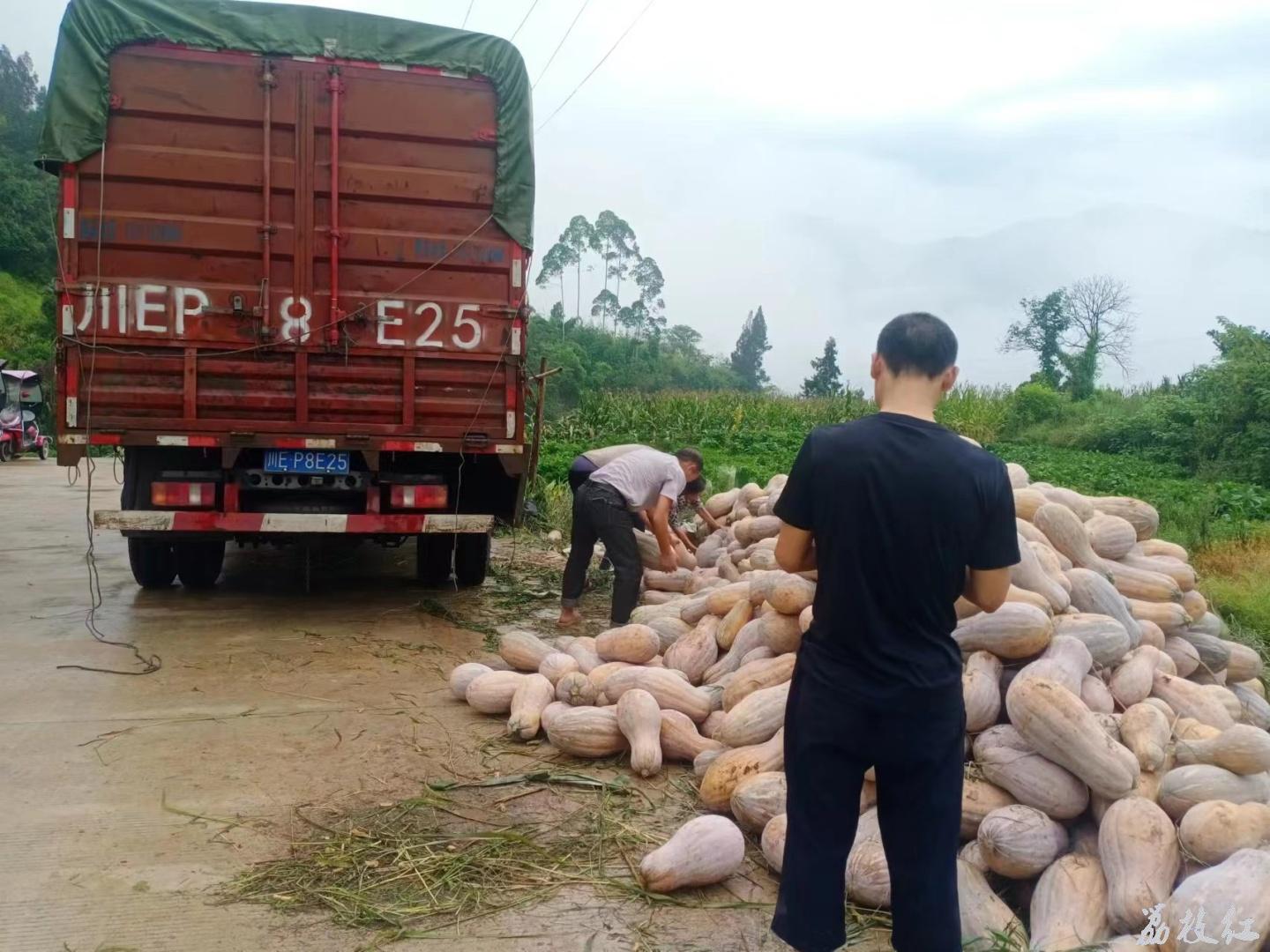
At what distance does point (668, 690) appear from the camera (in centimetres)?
483

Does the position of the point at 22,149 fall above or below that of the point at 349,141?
above

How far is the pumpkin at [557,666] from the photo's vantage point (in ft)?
17.6

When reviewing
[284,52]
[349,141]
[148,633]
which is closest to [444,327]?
[349,141]

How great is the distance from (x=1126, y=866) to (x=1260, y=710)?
2257 mm

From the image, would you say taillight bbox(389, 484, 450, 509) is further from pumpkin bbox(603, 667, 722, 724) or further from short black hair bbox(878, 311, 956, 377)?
short black hair bbox(878, 311, 956, 377)

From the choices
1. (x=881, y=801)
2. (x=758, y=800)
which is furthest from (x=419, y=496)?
(x=881, y=801)

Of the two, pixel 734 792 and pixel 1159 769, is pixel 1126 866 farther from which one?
pixel 734 792

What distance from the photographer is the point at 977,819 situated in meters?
3.52

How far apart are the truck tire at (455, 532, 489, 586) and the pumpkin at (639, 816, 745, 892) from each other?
5041 millimetres

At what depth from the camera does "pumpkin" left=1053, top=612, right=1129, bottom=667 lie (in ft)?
13.8

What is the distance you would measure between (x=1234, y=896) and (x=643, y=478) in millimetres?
4963

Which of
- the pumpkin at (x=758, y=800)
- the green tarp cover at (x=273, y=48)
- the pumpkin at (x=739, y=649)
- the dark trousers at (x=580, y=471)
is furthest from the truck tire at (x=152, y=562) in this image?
the pumpkin at (x=758, y=800)

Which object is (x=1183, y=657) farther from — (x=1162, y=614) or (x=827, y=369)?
(x=827, y=369)

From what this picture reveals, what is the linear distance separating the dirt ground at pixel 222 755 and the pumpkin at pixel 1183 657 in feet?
8.10
